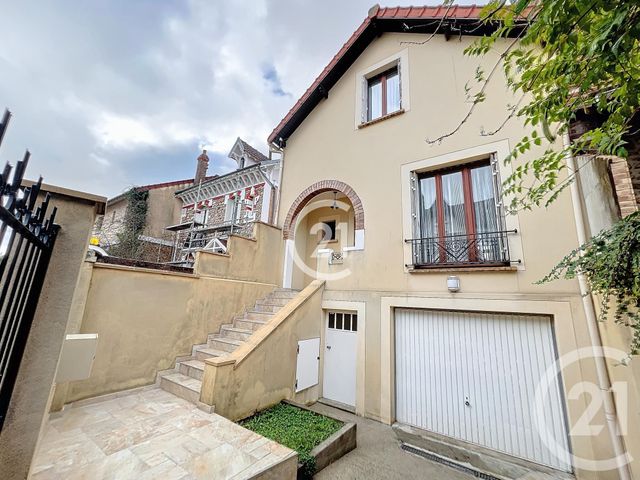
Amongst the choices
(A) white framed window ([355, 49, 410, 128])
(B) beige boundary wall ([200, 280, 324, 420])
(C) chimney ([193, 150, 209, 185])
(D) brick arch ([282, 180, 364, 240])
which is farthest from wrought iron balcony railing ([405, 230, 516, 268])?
(C) chimney ([193, 150, 209, 185])

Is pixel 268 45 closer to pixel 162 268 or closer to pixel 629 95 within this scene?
pixel 162 268

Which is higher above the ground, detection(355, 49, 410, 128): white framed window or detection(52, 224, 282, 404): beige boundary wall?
detection(355, 49, 410, 128): white framed window

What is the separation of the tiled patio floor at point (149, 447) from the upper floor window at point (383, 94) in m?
8.03

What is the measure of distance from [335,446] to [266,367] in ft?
6.22

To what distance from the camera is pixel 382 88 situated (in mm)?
7938

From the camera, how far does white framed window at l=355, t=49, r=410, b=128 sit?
734 centimetres

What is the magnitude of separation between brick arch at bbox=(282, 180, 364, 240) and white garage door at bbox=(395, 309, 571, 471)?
9.52 ft

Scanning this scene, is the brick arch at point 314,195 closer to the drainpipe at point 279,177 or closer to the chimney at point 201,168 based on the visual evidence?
the drainpipe at point 279,177

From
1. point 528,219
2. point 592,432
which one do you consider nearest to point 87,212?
point 528,219

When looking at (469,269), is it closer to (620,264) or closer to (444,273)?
(444,273)

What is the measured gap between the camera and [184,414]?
4406mm

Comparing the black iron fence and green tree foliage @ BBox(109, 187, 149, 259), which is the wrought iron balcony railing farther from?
green tree foliage @ BBox(109, 187, 149, 259)

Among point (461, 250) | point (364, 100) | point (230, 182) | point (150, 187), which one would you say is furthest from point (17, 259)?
point (150, 187)

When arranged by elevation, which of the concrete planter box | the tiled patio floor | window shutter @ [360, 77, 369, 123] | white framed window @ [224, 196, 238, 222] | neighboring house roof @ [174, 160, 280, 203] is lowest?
the concrete planter box
